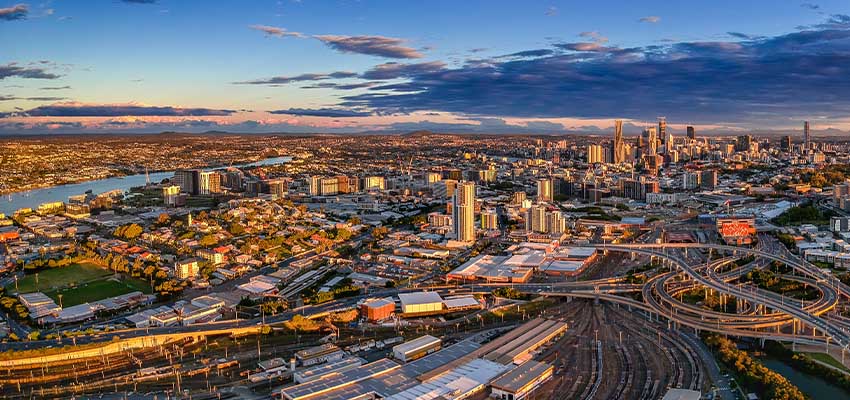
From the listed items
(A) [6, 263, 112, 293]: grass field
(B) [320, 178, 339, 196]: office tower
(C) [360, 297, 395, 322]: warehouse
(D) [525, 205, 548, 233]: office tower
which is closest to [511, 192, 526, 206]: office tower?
(D) [525, 205, 548, 233]: office tower

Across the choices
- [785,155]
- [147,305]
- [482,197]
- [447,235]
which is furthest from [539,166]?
[147,305]

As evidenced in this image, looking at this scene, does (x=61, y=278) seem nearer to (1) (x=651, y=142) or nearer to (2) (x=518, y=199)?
(2) (x=518, y=199)

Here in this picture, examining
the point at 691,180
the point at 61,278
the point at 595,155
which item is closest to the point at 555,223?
the point at 61,278

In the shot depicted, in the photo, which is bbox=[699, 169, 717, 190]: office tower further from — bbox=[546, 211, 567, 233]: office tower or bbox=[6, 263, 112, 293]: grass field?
bbox=[6, 263, 112, 293]: grass field

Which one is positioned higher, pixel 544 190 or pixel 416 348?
pixel 544 190

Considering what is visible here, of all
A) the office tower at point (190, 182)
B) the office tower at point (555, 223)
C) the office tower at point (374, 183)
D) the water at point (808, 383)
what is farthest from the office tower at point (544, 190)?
the water at point (808, 383)

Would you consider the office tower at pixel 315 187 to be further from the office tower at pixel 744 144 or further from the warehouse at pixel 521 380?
the office tower at pixel 744 144
